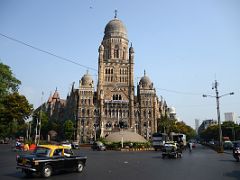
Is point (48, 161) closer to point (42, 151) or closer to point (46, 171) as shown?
point (46, 171)

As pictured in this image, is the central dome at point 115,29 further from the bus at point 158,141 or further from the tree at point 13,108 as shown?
the bus at point 158,141

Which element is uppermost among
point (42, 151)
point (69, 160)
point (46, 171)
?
point (42, 151)

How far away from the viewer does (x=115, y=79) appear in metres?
84.4

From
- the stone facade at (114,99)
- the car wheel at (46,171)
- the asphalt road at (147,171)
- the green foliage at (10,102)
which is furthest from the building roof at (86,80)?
the car wheel at (46,171)

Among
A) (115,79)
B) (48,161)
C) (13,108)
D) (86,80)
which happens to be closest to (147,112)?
(115,79)

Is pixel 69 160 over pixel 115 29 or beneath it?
beneath

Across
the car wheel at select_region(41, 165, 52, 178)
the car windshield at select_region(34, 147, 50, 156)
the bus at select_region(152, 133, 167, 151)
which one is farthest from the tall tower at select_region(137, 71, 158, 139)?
the car wheel at select_region(41, 165, 52, 178)

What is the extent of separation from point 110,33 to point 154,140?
52751 mm

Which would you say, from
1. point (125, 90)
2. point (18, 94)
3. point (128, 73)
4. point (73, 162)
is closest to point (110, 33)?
point (128, 73)

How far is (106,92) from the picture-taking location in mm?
82438

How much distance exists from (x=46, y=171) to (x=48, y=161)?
0.48 m

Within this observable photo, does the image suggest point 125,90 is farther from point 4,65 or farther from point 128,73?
point 4,65

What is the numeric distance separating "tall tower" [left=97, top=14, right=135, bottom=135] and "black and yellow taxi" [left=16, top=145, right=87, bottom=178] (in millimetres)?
62888

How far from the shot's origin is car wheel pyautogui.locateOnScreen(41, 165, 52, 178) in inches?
486
